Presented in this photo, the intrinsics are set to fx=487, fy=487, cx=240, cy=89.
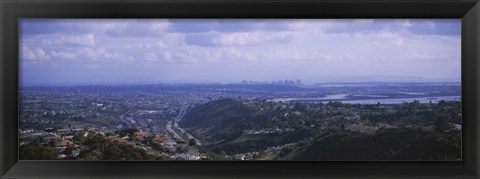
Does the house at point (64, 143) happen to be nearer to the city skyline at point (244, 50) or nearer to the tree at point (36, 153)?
the tree at point (36, 153)

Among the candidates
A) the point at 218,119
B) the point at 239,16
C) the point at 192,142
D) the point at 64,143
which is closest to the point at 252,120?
the point at 218,119

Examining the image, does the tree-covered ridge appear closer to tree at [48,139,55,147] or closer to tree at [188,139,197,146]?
tree at [188,139,197,146]

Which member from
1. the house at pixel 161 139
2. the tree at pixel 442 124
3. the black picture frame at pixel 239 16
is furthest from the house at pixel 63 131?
the tree at pixel 442 124

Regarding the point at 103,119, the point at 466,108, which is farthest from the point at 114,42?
the point at 466,108

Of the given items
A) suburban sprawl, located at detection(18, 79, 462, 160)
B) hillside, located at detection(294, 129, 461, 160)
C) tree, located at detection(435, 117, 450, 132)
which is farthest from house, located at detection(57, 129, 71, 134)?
tree, located at detection(435, 117, 450, 132)

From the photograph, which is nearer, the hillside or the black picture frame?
the black picture frame

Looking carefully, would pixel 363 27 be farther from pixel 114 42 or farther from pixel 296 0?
pixel 114 42
